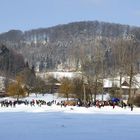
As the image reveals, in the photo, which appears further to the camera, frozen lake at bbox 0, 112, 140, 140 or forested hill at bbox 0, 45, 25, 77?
forested hill at bbox 0, 45, 25, 77

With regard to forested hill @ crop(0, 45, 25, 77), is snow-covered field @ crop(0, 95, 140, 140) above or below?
below

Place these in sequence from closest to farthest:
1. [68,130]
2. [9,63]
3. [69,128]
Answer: [68,130]
[69,128]
[9,63]

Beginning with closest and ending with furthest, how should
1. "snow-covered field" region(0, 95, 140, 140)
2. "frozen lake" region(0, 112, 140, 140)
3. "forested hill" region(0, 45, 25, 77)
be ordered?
"frozen lake" region(0, 112, 140, 140)
"snow-covered field" region(0, 95, 140, 140)
"forested hill" region(0, 45, 25, 77)

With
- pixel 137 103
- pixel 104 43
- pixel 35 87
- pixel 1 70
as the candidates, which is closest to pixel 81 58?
pixel 137 103

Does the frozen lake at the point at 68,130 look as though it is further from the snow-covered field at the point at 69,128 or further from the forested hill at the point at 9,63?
the forested hill at the point at 9,63

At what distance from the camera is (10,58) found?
552 ft

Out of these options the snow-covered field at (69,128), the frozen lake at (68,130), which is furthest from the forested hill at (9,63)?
the frozen lake at (68,130)

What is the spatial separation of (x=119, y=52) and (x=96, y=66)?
5607 mm

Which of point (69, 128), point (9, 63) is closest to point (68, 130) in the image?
point (69, 128)

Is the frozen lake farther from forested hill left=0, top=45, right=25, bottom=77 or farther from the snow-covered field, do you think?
forested hill left=0, top=45, right=25, bottom=77

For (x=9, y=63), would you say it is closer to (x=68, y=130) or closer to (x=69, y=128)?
(x=69, y=128)

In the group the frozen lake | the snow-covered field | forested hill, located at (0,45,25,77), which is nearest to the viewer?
the frozen lake

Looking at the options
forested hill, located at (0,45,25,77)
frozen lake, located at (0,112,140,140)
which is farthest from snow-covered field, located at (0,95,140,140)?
forested hill, located at (0,45,25,77)

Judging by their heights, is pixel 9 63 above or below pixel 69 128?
above
